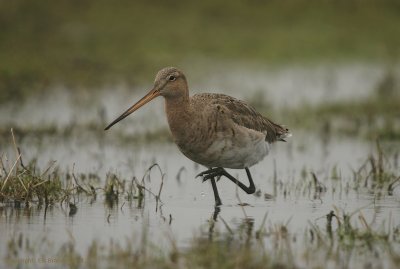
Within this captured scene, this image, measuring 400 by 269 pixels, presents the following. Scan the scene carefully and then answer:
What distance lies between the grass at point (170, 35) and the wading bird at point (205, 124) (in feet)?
23.3

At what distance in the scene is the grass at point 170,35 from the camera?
1708 centimetres

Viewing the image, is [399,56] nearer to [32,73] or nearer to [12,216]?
[32,73]

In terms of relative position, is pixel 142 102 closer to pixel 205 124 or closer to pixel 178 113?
pixel 178 113

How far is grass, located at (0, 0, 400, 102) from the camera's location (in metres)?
17.1

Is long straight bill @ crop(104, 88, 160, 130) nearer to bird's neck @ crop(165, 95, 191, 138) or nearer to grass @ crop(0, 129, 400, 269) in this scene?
bird's neck @ crop(165, 95, 191, 138)

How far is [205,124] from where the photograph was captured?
818 centimetres

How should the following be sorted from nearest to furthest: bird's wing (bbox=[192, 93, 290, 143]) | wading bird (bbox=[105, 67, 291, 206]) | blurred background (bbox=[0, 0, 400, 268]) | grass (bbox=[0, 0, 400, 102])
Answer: blurred background (bbox=[0, 0, 400, 268]), wading bird (bbox=[105, 67, 291, 206]), bird's wing (bbox=[192, 93, 290, 143]), grass (bbox=[0, 0, 400, 102])

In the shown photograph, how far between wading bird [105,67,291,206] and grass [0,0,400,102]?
710 cm


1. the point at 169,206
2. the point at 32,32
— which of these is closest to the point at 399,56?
the point at 32,32

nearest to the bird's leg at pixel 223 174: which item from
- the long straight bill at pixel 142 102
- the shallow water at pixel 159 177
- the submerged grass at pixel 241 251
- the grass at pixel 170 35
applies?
the shallow water at pixel 159 177

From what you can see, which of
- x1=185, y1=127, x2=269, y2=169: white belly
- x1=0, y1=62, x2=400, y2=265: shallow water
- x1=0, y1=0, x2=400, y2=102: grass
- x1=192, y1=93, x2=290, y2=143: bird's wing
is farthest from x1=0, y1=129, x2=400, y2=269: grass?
x1=0, y1=0, x2=400, y2=102: grass

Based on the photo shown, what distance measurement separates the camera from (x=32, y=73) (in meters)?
15.6

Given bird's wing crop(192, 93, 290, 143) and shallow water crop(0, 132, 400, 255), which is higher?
bird's wing crop(192, 93, 290, 143)

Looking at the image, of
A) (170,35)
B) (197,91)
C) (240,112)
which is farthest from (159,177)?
(170,35)
